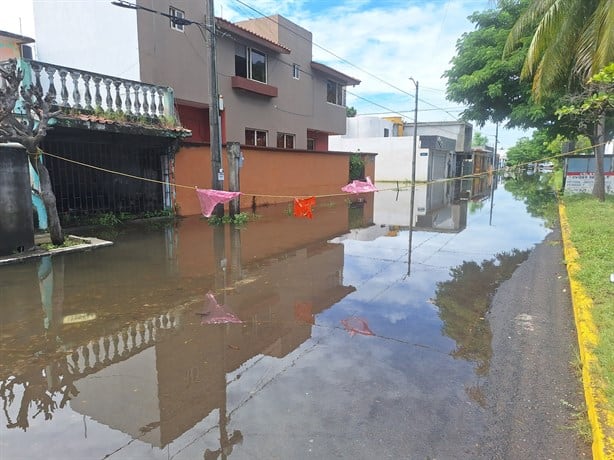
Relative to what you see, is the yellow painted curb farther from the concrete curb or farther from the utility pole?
the utility pole

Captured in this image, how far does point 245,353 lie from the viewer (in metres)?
4.34

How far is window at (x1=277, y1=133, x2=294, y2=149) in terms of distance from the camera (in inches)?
857

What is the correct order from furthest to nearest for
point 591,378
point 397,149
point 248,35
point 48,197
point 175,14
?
point 397,149 → point 248,35 → point 175,14 → point 48,197 → point 591,378

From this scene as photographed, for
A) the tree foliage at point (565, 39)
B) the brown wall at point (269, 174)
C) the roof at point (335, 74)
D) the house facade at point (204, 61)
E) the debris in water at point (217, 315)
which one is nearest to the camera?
the debris in water at point (217, 315)

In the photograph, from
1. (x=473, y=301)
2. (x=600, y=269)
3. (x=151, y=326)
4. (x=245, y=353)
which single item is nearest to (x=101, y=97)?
(x=151, y=326)

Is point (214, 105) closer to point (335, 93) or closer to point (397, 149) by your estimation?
point (335, 93)

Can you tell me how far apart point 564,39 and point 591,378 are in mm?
11871

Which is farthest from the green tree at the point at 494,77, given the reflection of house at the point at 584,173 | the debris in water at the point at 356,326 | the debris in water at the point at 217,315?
the debris in water at the point at 217,315

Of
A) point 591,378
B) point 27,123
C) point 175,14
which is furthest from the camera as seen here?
point 175,14

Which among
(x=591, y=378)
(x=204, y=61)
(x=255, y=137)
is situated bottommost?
(x=591, y=378)

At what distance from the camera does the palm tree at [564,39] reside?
395 inches

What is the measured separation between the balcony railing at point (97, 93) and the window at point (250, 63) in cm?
762

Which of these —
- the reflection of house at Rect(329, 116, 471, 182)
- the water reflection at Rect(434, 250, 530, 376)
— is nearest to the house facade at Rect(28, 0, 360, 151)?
the water reflection at Rect(434, 250, 530, 376)

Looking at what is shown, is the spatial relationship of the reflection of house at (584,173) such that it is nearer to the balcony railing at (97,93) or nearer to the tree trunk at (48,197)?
the balcony railing at (97,93)
